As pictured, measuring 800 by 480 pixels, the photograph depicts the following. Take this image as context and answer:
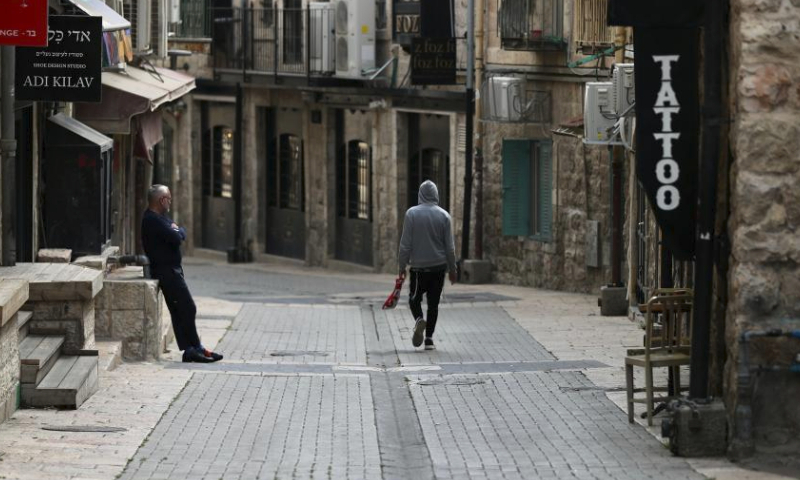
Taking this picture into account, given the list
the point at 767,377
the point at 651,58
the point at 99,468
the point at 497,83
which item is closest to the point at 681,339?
→ the point at 767,377

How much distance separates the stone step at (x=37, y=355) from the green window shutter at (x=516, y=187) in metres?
13.4

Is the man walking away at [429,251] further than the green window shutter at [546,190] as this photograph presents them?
No

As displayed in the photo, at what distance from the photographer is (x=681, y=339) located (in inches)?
457

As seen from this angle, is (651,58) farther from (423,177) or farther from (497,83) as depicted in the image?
(423,177)

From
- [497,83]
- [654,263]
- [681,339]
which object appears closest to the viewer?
[681,339]

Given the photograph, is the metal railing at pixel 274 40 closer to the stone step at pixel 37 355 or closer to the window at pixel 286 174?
the window at pixel 286 174

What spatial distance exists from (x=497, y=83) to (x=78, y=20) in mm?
11134

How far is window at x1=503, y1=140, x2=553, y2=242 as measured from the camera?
84.1 feet

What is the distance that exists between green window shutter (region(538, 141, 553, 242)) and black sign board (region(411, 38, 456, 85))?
2.35 m

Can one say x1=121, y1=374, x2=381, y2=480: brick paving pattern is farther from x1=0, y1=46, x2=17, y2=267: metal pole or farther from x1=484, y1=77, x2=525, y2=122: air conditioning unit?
x1=484, y1=77, x2=525, y2=122: air conditioning unit

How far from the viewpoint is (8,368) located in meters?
11.3

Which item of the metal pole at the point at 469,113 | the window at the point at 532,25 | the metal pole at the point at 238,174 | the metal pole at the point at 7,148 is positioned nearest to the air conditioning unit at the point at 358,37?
the metal pole at the point at 469,113

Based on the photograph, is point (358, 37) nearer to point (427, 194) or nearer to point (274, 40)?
point (274, 40)

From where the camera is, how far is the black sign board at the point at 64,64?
14250 mm
